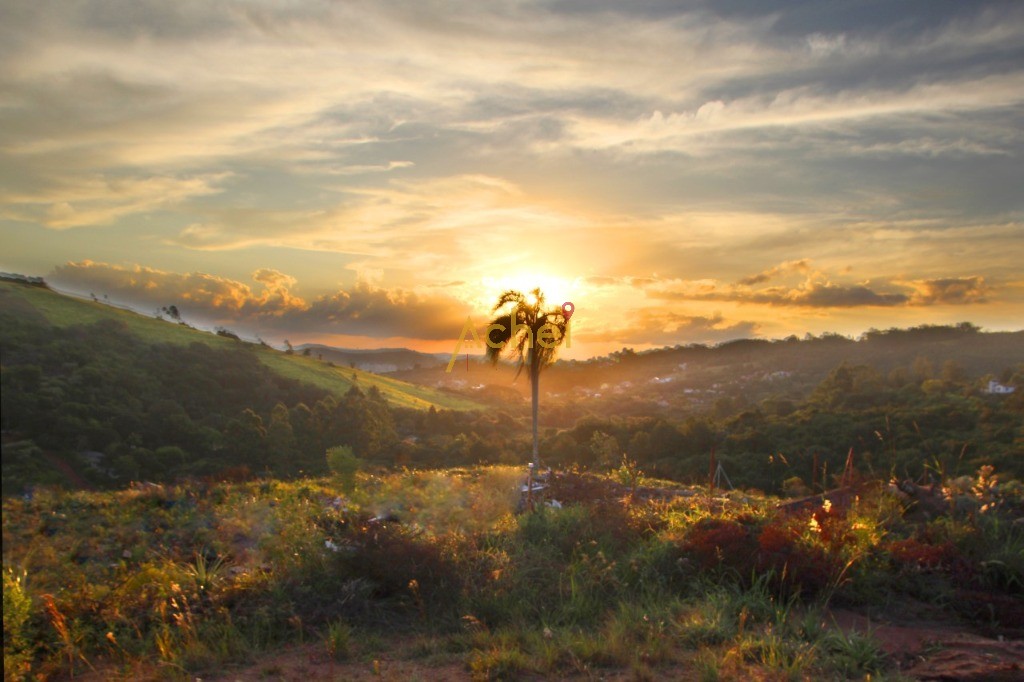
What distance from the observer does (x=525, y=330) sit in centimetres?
1656

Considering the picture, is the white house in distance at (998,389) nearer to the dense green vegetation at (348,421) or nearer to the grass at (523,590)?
the dense green vegetation at (348,421)

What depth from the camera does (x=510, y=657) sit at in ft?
16.1

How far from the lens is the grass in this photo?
16.7 ft

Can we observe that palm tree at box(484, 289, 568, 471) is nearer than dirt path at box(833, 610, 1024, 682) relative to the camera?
No

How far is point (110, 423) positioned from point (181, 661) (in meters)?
21.0

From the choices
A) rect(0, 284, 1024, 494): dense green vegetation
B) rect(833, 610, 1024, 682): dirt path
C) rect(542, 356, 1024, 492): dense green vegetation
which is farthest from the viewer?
rect(542, 356, 1024, 492): dense green vegetation

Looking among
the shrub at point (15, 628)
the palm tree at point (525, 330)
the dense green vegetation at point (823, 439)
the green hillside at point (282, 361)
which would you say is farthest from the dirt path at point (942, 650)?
the dense green vegetation at point (823, 439)

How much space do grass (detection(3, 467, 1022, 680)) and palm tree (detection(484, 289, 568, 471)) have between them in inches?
296

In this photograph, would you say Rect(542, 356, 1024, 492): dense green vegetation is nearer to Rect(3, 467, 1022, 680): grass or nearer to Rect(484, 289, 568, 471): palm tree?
Rect(484, 289, 568, 471): palm tree

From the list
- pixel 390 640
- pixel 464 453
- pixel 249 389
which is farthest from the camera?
pixel 249 389

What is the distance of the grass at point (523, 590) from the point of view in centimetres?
509

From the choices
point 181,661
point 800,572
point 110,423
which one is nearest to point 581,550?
point 800,572

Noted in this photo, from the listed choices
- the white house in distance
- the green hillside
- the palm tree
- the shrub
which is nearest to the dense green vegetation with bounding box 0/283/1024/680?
the shrub

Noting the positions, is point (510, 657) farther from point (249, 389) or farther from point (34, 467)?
point (249, 389)
